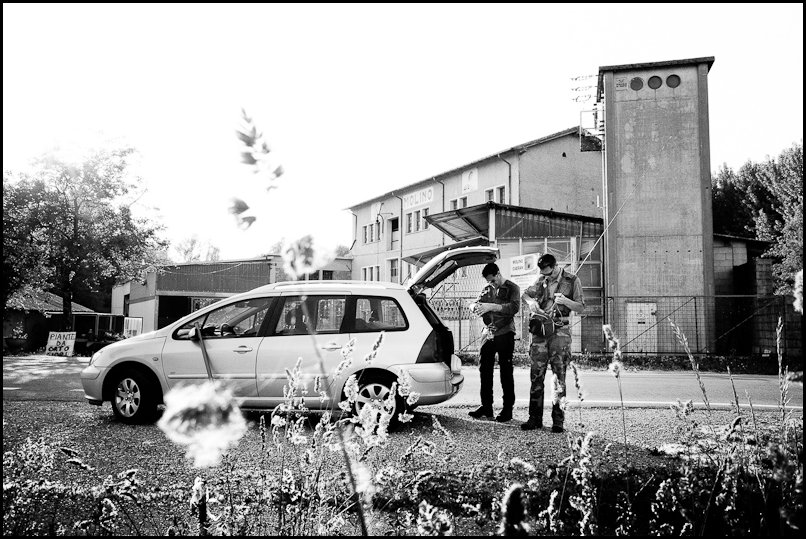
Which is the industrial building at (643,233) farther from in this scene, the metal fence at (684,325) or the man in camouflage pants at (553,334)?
the man in camouflage pants at (553,334)

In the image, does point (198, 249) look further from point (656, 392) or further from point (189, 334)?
point (656, 392)

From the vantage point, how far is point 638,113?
77.6 feet

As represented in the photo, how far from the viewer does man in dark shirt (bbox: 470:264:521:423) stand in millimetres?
7094

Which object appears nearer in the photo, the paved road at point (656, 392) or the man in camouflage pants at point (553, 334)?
the man in camouflage pants at point (553, 334)

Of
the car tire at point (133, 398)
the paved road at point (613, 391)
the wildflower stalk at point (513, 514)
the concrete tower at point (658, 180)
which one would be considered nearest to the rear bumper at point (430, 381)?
the paved road at point (613, 391)

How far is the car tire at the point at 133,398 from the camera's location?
7.09m

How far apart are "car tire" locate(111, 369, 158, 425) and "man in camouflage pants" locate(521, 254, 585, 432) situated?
14.0 feet

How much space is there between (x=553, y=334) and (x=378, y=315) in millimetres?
1997

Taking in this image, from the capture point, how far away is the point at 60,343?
81.0 feet

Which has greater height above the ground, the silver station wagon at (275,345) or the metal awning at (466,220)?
the metal awning at (466,220)

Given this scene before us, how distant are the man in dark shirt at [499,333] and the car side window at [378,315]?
926 millimetres

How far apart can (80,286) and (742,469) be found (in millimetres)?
30719

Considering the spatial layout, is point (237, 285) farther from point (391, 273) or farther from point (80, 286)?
point (80, 286)

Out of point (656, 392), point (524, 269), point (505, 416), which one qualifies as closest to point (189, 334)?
point (505, 416)
